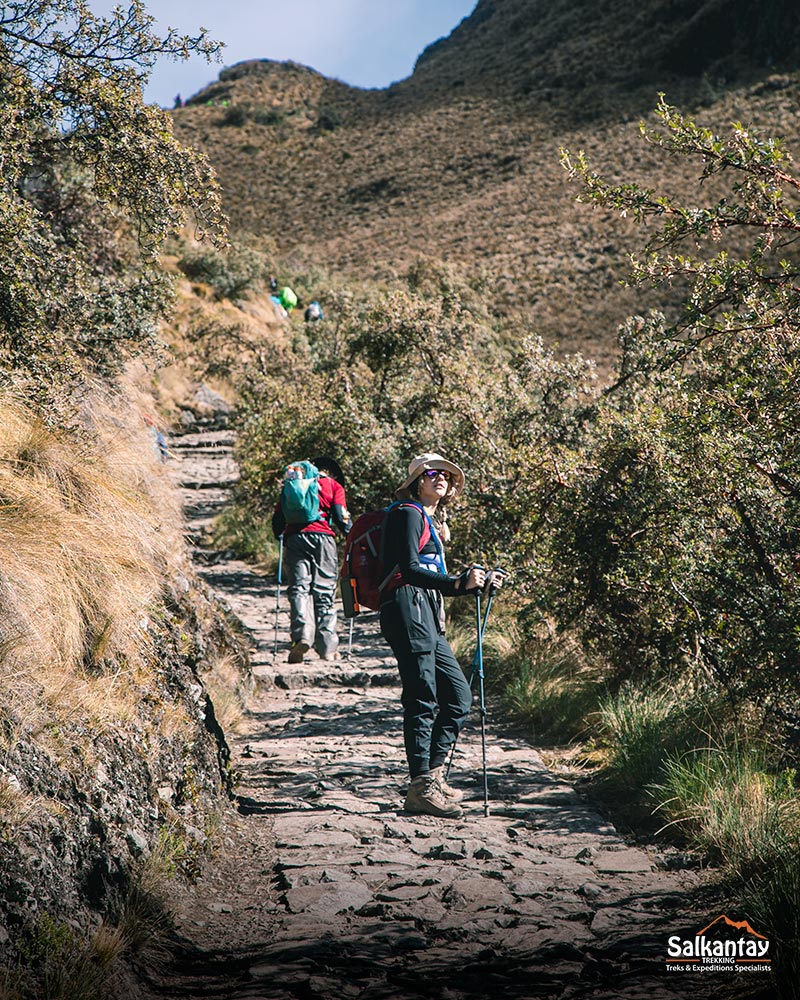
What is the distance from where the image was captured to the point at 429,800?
5.46m

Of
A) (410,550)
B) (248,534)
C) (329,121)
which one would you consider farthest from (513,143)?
(410,550)

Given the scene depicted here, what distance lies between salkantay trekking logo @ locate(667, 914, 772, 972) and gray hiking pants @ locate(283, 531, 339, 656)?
597cm

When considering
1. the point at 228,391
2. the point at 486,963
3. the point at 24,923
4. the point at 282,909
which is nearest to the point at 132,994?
the point at 24,923

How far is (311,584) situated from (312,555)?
0.31m

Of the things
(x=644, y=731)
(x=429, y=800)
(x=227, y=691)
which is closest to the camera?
(x=429, y=800)

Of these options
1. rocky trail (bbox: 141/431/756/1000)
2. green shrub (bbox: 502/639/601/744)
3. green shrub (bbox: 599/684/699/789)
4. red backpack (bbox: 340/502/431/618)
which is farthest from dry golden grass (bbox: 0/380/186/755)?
green shrub (bbox: 502/639/601/744)

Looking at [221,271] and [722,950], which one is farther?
[221,271]

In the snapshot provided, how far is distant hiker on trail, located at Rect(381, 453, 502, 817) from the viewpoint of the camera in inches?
216

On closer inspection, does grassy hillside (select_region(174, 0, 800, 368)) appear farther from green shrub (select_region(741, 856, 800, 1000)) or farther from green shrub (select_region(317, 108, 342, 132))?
green shrub (select_region(741, 856, 800, 1000))

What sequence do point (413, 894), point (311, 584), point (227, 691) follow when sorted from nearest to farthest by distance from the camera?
1. point (413, 894)
2. point (227, 691)
3. point (311, 584)

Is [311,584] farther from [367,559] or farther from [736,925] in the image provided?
[736,925]

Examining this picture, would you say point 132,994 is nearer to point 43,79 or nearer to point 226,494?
point 43,79

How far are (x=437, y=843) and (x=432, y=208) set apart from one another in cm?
5039

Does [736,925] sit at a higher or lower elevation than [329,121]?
lower
